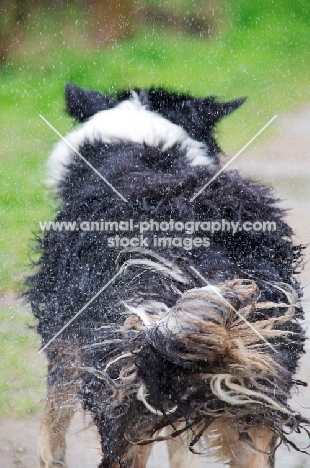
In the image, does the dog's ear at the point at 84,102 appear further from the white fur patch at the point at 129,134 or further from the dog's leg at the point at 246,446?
the dog's leg at the point at 246,446

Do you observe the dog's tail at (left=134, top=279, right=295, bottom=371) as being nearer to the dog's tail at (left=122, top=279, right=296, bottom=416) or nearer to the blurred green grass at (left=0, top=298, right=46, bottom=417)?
the dog's tail at (left=122, top=279, right=296, bottom=416)

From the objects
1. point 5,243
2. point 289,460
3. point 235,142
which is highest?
point 235,142

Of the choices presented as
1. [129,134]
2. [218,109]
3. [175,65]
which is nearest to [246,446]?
[129,134]

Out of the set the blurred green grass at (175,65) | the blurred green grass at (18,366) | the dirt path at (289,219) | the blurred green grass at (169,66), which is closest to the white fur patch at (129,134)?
the dirt path at (289,219)

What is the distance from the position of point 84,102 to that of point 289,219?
2033mm

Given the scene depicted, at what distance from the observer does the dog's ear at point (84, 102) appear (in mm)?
4072

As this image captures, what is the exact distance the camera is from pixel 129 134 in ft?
11.8

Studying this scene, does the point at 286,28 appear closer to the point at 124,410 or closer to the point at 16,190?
the point at 16,190

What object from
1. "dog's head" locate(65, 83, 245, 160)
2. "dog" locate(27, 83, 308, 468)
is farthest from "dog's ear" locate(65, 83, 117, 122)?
"dog" locate(27, 83, 308, 468)

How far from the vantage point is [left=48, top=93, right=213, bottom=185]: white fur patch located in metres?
3.54

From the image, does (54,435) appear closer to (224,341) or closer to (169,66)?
(224,341)

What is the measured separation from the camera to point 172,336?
2.10 m

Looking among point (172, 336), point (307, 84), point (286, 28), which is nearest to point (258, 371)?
point (172, 336)

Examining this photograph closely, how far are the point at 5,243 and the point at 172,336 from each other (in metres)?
4.07
